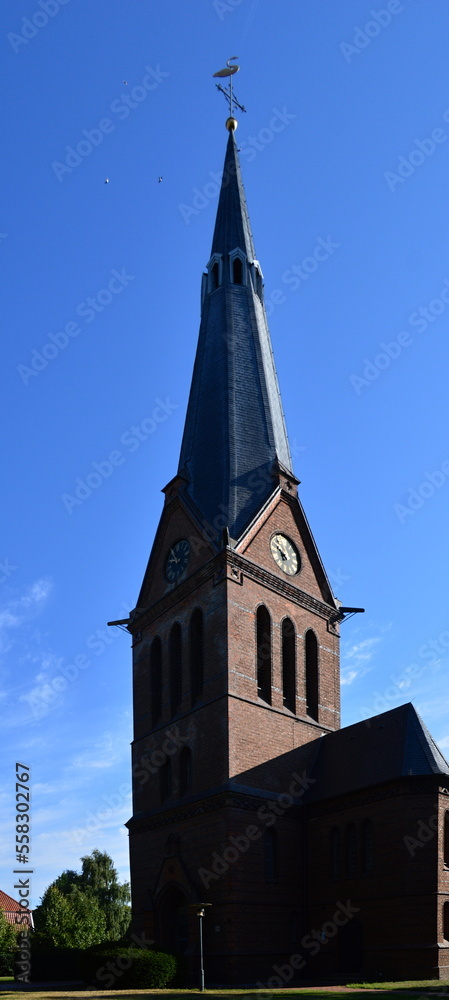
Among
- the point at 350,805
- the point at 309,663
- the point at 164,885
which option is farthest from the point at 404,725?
the point at 164,885

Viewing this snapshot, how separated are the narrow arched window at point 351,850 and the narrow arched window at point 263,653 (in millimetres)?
5328

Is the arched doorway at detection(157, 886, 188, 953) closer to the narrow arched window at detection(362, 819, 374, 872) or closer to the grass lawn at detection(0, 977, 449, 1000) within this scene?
the narrow arched window at detection(362, 819, 374, 872)

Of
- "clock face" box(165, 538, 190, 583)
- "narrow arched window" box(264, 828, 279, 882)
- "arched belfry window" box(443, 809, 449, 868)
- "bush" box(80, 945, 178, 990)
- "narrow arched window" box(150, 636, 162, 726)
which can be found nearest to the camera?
"bush" box(80, 945, 178, 990)

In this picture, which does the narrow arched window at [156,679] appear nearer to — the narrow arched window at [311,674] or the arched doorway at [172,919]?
the narrow arched window at [311,674]

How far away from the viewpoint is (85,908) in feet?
174

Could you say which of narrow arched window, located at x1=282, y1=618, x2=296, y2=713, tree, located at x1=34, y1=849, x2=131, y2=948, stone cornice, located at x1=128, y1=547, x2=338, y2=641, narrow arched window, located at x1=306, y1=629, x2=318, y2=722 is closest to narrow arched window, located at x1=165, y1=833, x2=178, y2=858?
narrow arched window, located at x1=282, y1=618, x2=296, y2=713

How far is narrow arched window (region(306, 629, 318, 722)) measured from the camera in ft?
120

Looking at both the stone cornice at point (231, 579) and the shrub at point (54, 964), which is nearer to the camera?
the shrub at point (54, 964)

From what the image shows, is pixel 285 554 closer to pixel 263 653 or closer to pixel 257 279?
pixel 263 653

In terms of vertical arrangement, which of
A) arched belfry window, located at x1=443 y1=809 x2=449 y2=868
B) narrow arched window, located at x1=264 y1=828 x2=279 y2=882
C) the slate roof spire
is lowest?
narrow arched window, located at x1=264 y1=828 x2=279 y2=882

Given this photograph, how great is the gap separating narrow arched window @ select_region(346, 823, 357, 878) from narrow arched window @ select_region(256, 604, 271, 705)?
5.33 meters

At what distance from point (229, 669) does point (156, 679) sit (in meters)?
6.18

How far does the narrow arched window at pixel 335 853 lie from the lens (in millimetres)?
31922

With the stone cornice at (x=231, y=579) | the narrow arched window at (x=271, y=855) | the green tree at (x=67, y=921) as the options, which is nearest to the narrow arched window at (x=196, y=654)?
the stone cornice at (x=231, y=579)
